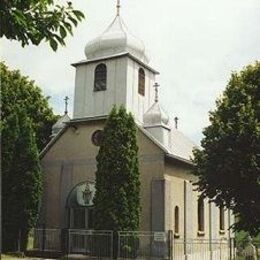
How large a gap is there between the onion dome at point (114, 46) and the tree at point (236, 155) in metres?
10.5

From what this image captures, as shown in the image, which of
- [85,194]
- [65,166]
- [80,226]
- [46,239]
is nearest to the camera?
Answer: [46,239]

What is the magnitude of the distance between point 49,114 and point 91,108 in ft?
26.5

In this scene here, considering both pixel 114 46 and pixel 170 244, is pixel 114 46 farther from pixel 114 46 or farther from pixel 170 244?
pixel 170 244

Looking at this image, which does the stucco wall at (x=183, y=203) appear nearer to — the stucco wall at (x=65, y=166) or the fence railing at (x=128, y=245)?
the fence railing at (x=128, y=245)

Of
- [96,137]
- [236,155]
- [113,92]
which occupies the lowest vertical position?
[236,155]

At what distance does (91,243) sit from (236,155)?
876cm

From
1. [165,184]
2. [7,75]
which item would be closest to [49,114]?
[7,75]

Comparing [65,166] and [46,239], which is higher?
[65,166]

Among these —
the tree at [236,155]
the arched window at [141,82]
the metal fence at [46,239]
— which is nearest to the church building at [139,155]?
the arched window at [141,82]

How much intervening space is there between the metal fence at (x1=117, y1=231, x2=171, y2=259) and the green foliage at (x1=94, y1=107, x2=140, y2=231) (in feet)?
1.77

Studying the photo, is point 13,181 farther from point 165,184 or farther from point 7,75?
point 7,75

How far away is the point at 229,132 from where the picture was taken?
22.6m

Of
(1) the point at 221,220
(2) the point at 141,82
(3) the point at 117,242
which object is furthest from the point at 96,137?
(1) the point at 221,220

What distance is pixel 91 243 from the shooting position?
25.6m
